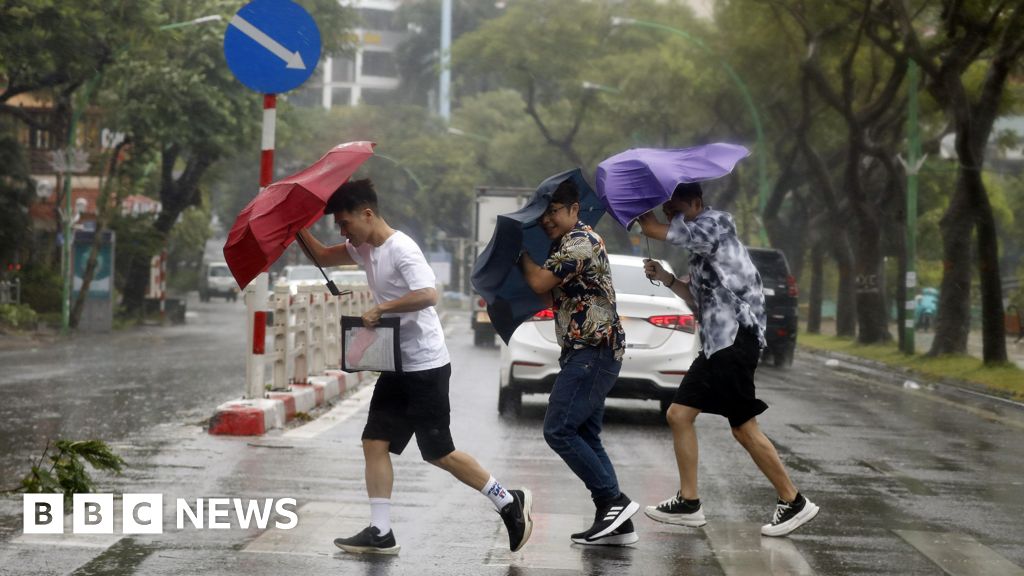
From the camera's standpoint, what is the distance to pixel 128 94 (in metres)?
35.1

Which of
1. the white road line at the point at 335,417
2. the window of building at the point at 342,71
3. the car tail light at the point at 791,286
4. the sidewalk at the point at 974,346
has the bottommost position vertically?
the sidewalk at the point at 974,346

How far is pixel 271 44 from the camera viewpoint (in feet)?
37.6

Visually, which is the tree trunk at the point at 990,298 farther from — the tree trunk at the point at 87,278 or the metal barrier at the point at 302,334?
the tree trunk at the point at 87,278

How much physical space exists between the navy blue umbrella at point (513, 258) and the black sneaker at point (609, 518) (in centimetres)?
100

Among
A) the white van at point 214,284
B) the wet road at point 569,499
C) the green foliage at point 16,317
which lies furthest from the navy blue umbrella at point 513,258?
the white van at point 214,284

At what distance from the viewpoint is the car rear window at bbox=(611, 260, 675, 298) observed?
46.0 feet

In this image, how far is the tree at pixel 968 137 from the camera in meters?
22.9

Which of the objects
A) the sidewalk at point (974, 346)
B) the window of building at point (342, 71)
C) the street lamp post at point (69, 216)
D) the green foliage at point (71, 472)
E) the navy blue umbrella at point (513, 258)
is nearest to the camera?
the navy blue umbrella at point (513, 258)

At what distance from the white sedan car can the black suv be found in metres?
11.6

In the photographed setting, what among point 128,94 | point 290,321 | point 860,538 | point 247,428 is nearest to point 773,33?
point 128,94

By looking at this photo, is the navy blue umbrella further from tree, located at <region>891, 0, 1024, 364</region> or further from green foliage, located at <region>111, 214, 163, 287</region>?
green foliage, located at <region>111, 214, 163, 287</region>

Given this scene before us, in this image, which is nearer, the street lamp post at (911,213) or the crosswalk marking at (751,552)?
the crosswalk marking at (751,552)

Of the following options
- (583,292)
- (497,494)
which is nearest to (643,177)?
(583,292)

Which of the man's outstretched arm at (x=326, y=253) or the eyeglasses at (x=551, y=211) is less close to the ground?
the eyeglasses at (x=551, y=211)
